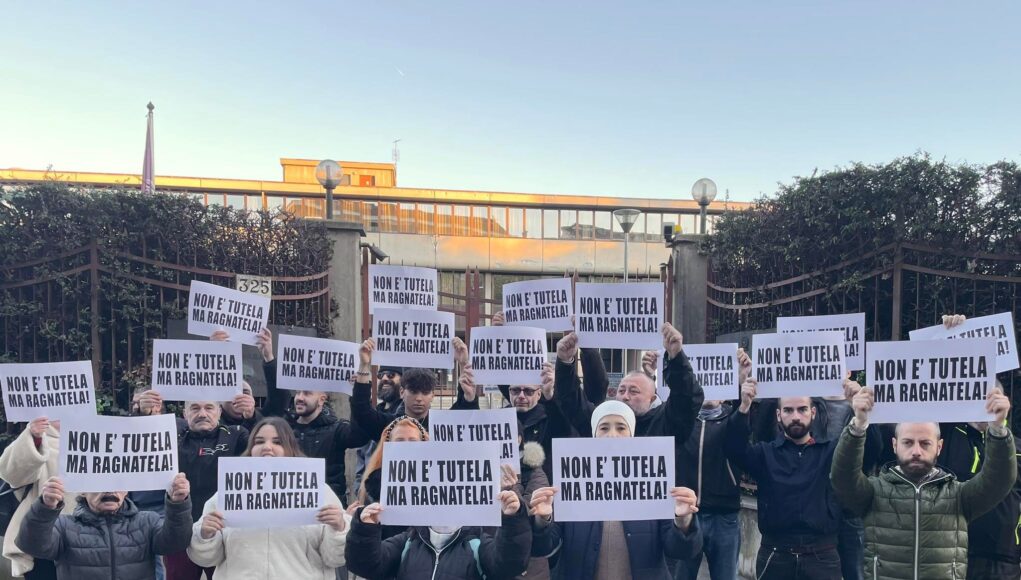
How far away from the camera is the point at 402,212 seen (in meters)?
39.8

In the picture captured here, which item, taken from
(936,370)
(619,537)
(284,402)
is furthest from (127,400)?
(936,370)

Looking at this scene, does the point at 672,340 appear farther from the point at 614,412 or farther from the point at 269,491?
the point at 269,491

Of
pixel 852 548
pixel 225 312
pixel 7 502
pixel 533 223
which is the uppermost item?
pixel 533 223

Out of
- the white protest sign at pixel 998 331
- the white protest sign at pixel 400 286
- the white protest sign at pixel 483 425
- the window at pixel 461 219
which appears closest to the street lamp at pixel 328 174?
the white protest sign at pixel 400 286

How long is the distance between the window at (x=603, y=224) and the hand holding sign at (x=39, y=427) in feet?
120

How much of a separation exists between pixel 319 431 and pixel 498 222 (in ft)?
117

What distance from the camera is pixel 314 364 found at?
18.1 ft

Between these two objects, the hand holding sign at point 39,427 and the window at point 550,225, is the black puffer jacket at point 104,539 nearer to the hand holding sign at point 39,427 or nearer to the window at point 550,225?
the hand holding sign at point 39,427

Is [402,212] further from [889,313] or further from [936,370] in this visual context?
[936,370]

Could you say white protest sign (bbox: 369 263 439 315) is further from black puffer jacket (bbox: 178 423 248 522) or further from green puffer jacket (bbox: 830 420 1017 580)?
green puffer jacket (bbox: 830 420 1017 580)

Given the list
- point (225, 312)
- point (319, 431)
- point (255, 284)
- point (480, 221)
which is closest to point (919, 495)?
point (319, 431)

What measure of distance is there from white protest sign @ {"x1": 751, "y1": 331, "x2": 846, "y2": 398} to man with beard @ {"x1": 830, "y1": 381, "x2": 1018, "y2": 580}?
0.68m

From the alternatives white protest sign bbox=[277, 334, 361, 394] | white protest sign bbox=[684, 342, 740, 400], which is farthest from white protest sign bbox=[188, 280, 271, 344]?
white protest sign bbox=[684, 342, 740, 400]

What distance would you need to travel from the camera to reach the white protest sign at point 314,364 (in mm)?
5445
